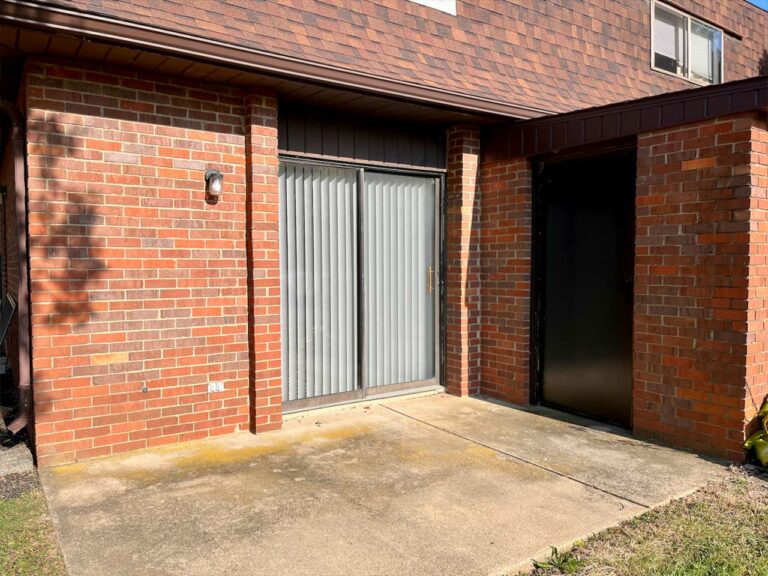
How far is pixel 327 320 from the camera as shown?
584 cm

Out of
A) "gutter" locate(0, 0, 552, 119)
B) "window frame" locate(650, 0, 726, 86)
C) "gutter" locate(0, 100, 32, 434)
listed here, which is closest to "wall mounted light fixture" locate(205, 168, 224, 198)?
"gutter" locate(0, 0, 552, 119)

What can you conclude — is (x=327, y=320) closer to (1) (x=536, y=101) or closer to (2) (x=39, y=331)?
(2) (x=39, y=331)

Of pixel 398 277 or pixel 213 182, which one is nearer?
pixel 213 182

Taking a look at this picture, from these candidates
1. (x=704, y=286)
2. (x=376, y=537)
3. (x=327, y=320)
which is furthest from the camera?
(x=327, y=320)

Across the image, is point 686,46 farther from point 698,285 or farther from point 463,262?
point 698,285

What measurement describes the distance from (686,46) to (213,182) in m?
8.19

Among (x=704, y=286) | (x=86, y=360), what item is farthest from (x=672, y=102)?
(x=86, y=360)

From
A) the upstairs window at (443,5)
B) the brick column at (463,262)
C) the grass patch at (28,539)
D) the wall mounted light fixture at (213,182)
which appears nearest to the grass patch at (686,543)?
the grass patch at (28,539)

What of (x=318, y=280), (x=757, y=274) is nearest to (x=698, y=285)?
(x=757, y=274)

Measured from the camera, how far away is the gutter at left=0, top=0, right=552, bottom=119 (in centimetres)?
365

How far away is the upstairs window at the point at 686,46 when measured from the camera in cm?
887

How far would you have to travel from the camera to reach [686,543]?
10.3 ft

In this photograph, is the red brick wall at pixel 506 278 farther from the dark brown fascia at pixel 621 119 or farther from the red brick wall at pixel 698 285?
the red brick wall at pixel 698 285

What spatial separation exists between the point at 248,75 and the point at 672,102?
3.39 metres
